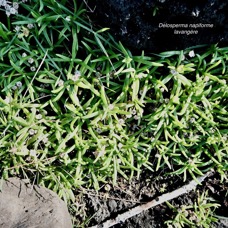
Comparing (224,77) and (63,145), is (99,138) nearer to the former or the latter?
(63,145)

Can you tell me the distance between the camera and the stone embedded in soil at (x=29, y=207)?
2.48m

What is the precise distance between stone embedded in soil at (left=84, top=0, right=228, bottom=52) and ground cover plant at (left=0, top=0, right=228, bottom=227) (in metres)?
0.06

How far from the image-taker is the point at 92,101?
2.53m

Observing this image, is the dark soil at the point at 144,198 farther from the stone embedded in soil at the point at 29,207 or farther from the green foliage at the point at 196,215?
the stone embedded in soil at the point at 29,207

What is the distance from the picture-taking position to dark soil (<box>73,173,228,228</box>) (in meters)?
2.92

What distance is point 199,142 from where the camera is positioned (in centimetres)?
277

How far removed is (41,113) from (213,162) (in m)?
1.24

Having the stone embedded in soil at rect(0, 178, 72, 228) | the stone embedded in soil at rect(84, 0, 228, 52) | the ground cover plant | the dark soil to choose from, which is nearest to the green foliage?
the dark soil

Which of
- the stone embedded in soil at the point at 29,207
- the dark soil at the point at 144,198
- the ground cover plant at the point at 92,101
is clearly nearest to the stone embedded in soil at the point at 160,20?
the ground cover plant at the point at 92,101

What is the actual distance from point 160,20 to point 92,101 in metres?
0.65

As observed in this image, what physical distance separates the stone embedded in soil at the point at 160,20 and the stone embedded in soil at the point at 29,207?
44.1 inches

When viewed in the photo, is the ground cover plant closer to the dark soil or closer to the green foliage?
the dark soil

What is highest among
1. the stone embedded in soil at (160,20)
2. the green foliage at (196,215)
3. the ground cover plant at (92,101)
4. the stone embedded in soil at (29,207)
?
the stone embedded in soil at (160,20)

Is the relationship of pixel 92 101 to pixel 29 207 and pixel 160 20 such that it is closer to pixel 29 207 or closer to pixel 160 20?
pixel 160 20
